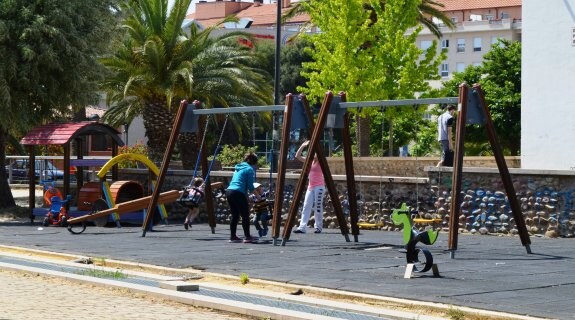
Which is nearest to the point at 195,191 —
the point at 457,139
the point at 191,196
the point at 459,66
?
the point at 191,196

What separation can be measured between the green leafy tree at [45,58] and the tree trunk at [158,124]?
21.0ft

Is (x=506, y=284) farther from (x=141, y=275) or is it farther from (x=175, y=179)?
(x=175, y=179)

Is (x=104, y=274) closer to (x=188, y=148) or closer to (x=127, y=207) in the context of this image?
(x=127, y=207)

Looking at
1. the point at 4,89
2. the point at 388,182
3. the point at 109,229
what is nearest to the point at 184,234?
the point at 109,229

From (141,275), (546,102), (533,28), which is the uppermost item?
(533,28)

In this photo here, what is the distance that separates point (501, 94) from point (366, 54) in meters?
20.8

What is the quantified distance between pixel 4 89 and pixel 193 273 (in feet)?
48.4

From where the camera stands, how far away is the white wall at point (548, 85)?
25.6 meters

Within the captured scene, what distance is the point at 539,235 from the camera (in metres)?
20.1

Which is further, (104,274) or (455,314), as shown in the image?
(104,274)

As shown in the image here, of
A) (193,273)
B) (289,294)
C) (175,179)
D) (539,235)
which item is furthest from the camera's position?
(175,179)

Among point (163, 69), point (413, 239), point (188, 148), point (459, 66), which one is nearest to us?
point (413, 239)

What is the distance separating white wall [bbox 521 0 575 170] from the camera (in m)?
25.6

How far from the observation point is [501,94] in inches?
2411
